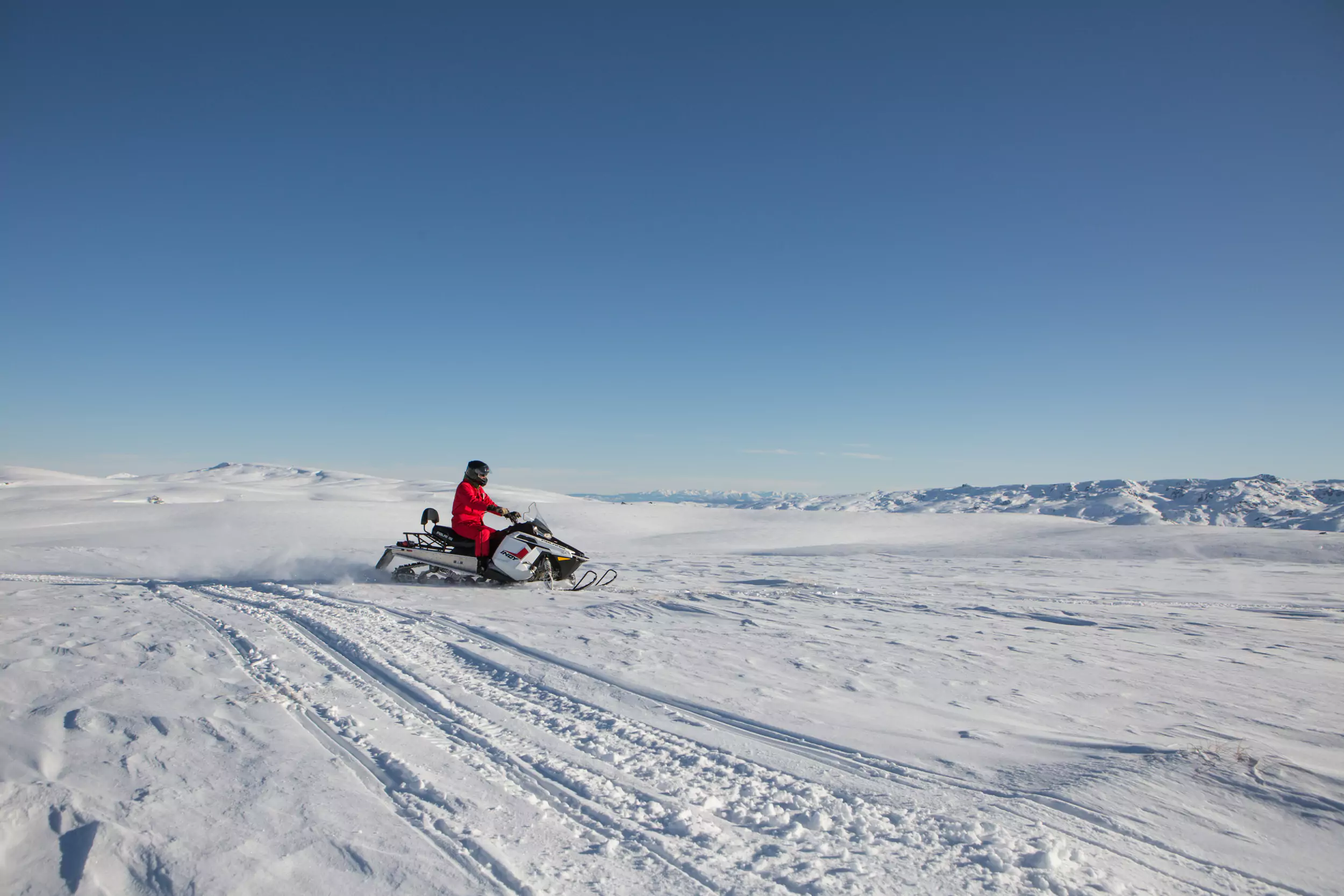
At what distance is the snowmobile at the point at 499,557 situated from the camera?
34.2ft

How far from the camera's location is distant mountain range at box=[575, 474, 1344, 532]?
3241 inches

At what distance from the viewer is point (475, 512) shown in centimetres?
1073

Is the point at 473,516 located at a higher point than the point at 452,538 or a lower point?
higher

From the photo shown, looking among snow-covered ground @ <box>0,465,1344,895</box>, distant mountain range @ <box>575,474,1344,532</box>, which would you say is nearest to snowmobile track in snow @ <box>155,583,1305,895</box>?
snow-covered ground @ <box>0,465,1344,895</box>

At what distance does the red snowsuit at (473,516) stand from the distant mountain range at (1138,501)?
67739mm

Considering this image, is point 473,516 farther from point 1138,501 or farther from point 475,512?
point 1138,501

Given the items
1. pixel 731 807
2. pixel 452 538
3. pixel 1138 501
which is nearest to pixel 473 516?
pixel 452 538

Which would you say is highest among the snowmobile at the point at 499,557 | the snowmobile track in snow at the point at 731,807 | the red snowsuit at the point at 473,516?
the red snowsuit at the point at 473,516

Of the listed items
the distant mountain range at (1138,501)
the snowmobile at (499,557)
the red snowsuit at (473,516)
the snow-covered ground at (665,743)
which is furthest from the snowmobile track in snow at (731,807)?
the distant mountain range at (1138,501)

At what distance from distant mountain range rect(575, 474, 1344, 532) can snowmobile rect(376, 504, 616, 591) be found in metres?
67.5

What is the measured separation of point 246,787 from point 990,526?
24.3 metres

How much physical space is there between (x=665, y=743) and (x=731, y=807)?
0.82 meters

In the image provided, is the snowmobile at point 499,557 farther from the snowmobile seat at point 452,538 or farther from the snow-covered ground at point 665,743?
the snow-covered ground at point 665,743

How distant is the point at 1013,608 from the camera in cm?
864
